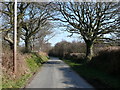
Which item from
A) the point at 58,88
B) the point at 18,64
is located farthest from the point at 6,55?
the point at 58,88

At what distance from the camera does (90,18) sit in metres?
21.8

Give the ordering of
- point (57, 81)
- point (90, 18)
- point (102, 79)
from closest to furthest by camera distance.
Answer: point (57, 81) → point (102, 79) → point (90, 18)

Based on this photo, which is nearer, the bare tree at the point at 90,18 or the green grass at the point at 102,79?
the green grass at the point at 102,79

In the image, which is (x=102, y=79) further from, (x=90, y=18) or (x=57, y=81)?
(x=90, y=18)

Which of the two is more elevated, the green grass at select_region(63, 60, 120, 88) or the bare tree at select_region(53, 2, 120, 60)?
the bare tree at select_region(53, 2, 120, 60)

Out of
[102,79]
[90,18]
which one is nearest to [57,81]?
[102,79]

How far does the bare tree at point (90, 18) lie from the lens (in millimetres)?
20312

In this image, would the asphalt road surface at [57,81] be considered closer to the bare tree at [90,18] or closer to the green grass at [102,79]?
the green grass at [102,79]

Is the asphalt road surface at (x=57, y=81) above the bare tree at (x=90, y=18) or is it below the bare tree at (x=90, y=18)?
below

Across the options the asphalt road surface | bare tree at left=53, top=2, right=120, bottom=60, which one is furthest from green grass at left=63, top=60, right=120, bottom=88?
bare tree at left=53, top=2, right=120, bottom=60

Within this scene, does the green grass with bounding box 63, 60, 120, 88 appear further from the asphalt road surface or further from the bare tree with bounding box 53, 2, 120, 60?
the bare tree with bounding box 53, 2, 120, 60

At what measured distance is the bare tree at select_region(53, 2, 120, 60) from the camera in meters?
20.3

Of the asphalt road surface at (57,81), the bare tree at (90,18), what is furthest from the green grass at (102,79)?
the bare tree at (90,18)

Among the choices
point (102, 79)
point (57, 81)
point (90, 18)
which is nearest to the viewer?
point (57, 81)
